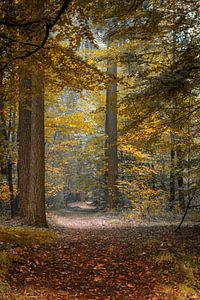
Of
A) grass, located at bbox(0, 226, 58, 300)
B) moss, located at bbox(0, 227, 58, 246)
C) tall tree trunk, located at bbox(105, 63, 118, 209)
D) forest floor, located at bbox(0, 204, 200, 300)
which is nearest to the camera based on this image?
grass, located at bbox(0, 226, 58, 300)

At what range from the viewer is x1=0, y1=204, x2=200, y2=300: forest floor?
444 centimetres

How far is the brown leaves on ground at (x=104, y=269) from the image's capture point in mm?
4504

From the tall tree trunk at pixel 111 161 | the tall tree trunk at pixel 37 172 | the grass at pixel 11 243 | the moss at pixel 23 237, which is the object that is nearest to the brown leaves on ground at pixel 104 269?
the grass at pixel 11 243

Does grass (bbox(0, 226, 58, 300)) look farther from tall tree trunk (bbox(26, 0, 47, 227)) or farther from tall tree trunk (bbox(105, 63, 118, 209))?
tall tree trunk (bbox(105, 63, 118, 209))

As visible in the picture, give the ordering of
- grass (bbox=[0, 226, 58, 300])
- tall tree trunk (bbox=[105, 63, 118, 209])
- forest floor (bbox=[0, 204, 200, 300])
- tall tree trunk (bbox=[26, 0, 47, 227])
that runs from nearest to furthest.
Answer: grass (bbox=[0, 226, 58, 300]) → forest floor (bbox=[0, 204, 200, 300]) → tall tree trunk (bbox=[26, 0, 47, 227]) → tall tree trunk (bbox=[105, 63, 118, 209])

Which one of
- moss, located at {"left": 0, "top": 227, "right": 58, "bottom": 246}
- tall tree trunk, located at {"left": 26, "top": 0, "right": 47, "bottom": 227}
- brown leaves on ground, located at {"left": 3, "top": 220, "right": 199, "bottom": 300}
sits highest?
tall tree trunk, located at {"left": 26, "top": 0, "right": 47, "bottom": 227}

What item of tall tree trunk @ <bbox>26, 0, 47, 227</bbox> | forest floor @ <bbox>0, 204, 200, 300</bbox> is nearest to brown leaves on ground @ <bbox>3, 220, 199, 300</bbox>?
forest floor @ <bbox>0, 204, 200, 300</bbox>

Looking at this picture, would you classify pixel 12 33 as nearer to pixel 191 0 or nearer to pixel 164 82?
pixel 164 82

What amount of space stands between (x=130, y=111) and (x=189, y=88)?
1.67 meters

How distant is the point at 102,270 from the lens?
5.57 m

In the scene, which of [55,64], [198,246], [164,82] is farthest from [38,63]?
[198,246]

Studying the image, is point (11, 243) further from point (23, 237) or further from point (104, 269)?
point (104, 269)

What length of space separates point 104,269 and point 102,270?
0.23 ft

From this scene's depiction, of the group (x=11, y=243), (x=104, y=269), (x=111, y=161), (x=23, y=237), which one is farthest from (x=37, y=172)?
(x=111, y=161)
